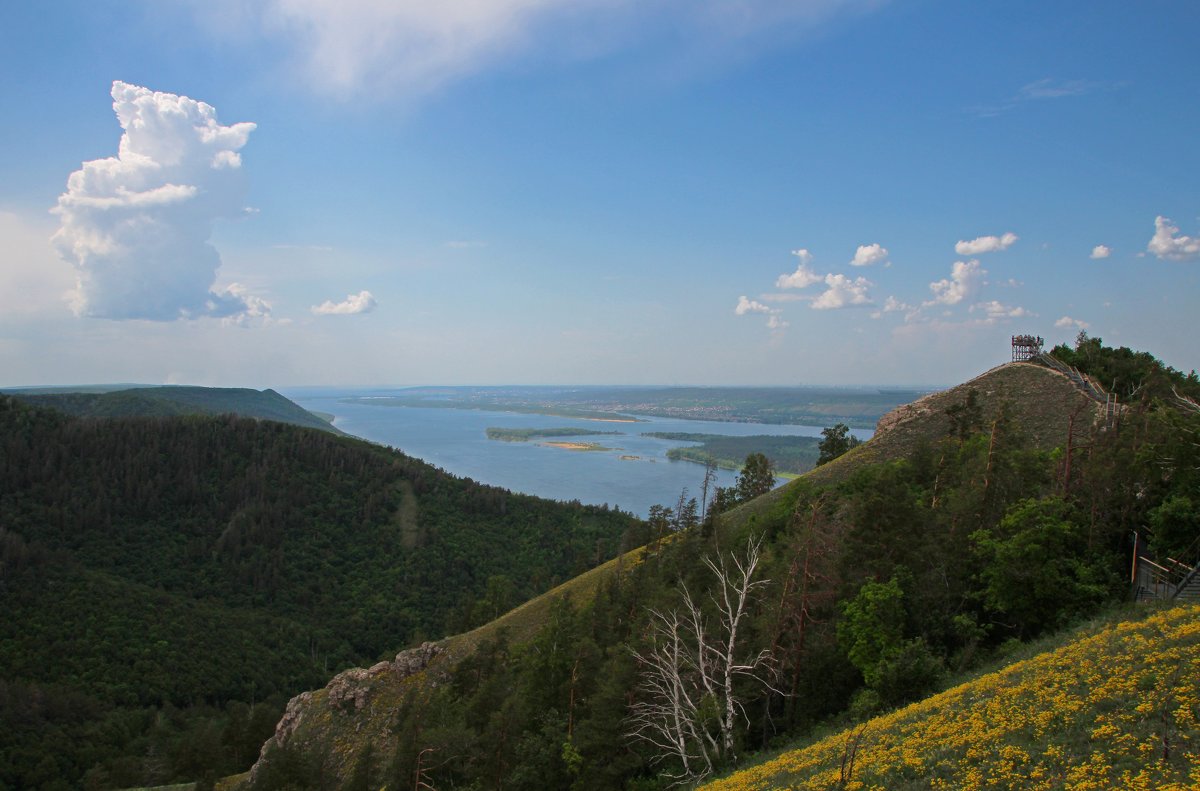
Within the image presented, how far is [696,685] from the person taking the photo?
2102cm

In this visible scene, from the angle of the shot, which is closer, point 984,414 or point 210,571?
point 984,414

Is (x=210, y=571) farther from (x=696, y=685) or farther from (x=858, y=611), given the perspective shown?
(x=858, y=611)

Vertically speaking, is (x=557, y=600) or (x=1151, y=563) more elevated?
(x=1151, y=563)

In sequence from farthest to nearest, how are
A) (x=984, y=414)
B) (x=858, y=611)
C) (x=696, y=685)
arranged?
(x=984, y=414) → (x=696, y=685) → (x=858, y=611)

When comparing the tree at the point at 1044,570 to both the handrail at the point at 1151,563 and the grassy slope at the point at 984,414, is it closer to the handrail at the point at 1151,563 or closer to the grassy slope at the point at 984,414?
the handrail at the point at 1151,563

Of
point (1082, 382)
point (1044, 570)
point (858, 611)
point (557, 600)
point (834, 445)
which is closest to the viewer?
point (1044, 570)

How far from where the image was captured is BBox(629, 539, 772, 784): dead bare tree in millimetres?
18344

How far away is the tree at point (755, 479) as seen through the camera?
206 ft

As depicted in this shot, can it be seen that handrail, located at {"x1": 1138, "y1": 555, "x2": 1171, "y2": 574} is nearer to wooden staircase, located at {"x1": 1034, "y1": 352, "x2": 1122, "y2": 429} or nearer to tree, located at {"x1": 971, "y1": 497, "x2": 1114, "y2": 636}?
tree, located at {"x1": 971, "y1": 497, "x2": 1114, "y2": 636}

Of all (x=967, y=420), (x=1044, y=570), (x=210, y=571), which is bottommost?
(x=210, y=571)

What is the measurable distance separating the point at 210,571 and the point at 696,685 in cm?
11456

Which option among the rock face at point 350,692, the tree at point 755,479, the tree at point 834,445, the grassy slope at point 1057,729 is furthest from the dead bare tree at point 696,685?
the tree at point 834,445

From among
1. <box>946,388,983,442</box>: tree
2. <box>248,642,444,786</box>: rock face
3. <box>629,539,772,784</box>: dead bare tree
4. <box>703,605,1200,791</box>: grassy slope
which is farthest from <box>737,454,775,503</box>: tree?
<box>703,605,1200,791</box>: grassy slope

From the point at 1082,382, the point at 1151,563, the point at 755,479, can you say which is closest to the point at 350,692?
the point at 755,479
